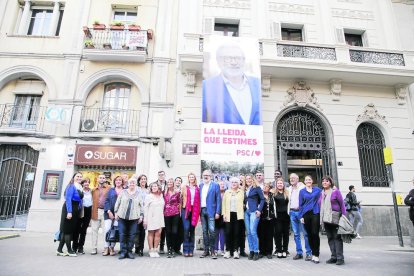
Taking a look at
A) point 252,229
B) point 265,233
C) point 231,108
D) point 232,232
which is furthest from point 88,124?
point 265,233

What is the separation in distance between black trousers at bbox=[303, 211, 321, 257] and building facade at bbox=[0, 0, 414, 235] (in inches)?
192

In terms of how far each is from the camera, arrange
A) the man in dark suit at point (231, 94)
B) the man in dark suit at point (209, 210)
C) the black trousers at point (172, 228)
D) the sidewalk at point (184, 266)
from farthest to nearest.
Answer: the man in dark suit at point (231, 94), the black trousers at point (172, 228), the man in dark suit at point (209, 210), the sidewalk at point (184, 266)

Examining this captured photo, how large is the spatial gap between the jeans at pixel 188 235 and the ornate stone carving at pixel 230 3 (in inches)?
398

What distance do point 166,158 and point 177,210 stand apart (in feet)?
14.2

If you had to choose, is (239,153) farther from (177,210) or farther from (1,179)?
(1,179)

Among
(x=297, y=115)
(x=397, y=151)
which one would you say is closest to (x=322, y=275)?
(x=297, y=115)

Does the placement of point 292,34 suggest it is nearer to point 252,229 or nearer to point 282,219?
point 282,219

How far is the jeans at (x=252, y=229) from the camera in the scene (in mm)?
5795

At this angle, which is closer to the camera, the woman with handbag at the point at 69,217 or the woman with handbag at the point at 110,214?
the woman with handbag at the point at 69,217

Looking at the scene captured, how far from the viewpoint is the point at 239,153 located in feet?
31.5

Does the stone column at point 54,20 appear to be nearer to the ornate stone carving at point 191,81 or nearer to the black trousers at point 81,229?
the ornate stone carving at point 191,81

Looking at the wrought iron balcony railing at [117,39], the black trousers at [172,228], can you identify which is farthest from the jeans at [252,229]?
the wrought iron balcony railing at [117,39]

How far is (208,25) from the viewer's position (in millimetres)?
12133

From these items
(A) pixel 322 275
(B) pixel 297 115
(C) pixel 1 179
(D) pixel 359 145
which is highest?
(B) pixel 297 115
